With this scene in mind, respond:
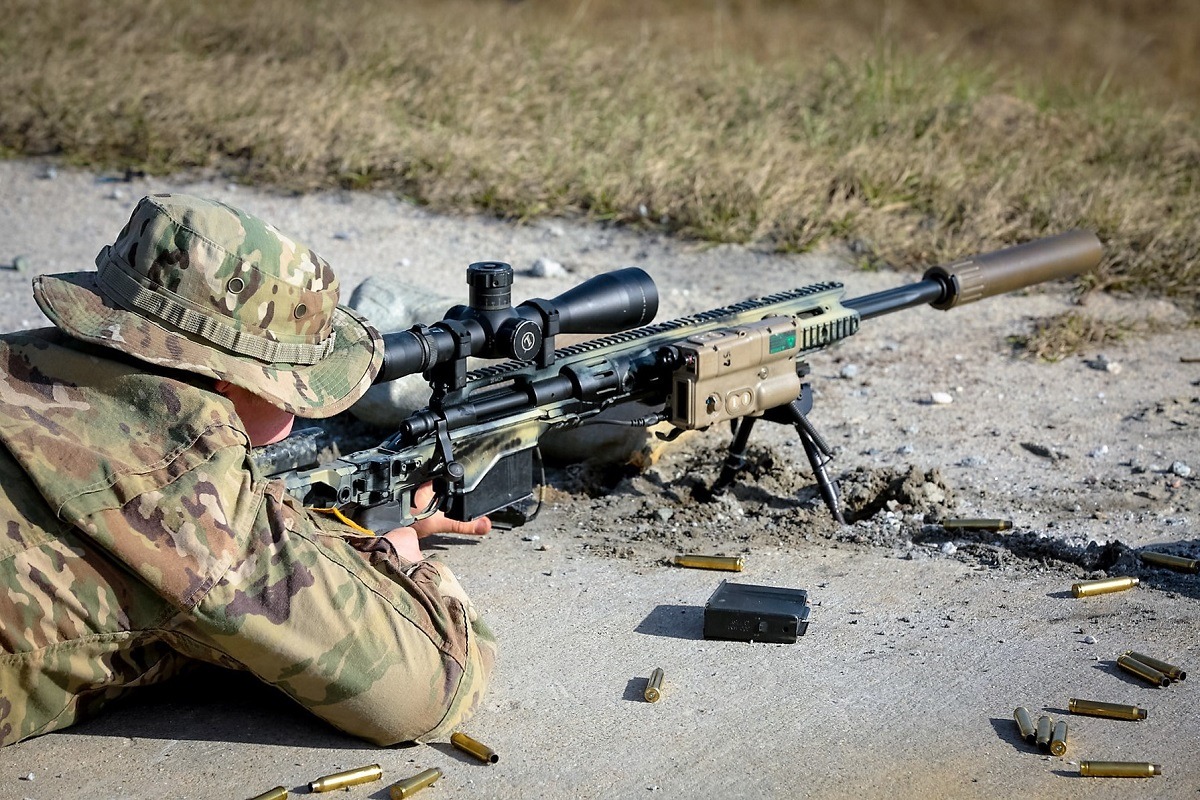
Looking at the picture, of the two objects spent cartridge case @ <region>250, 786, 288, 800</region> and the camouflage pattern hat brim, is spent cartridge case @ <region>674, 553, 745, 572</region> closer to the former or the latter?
the camouflage pattern hat brim

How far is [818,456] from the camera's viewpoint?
519 cm

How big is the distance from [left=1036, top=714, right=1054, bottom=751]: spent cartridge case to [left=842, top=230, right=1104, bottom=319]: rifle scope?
81.4 inches

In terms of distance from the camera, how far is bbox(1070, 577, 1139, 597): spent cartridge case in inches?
179

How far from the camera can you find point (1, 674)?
129 inches

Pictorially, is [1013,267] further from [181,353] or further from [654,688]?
[181,353]

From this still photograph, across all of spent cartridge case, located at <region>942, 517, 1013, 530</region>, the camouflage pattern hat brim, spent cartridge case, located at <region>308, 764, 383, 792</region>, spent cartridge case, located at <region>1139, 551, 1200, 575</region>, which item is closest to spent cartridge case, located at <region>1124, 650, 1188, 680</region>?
spent cartridge case, located at <region>1139, 551, 1200, 575</region>

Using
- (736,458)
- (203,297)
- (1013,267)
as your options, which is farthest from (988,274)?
(203,297)

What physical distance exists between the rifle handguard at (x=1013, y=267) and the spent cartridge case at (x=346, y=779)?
325 cm

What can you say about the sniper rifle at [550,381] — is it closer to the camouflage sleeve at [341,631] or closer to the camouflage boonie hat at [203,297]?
the camouflage sleeve at [341,631]

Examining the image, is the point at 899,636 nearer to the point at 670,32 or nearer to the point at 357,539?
the point at 357,539

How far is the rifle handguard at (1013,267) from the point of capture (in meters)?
5.64

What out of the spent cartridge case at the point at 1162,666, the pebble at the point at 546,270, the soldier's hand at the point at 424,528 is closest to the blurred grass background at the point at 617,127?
the pebble at the point at 546,270

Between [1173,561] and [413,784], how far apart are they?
2815 mm

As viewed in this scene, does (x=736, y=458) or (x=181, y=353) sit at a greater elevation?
(x=181, y=353)
